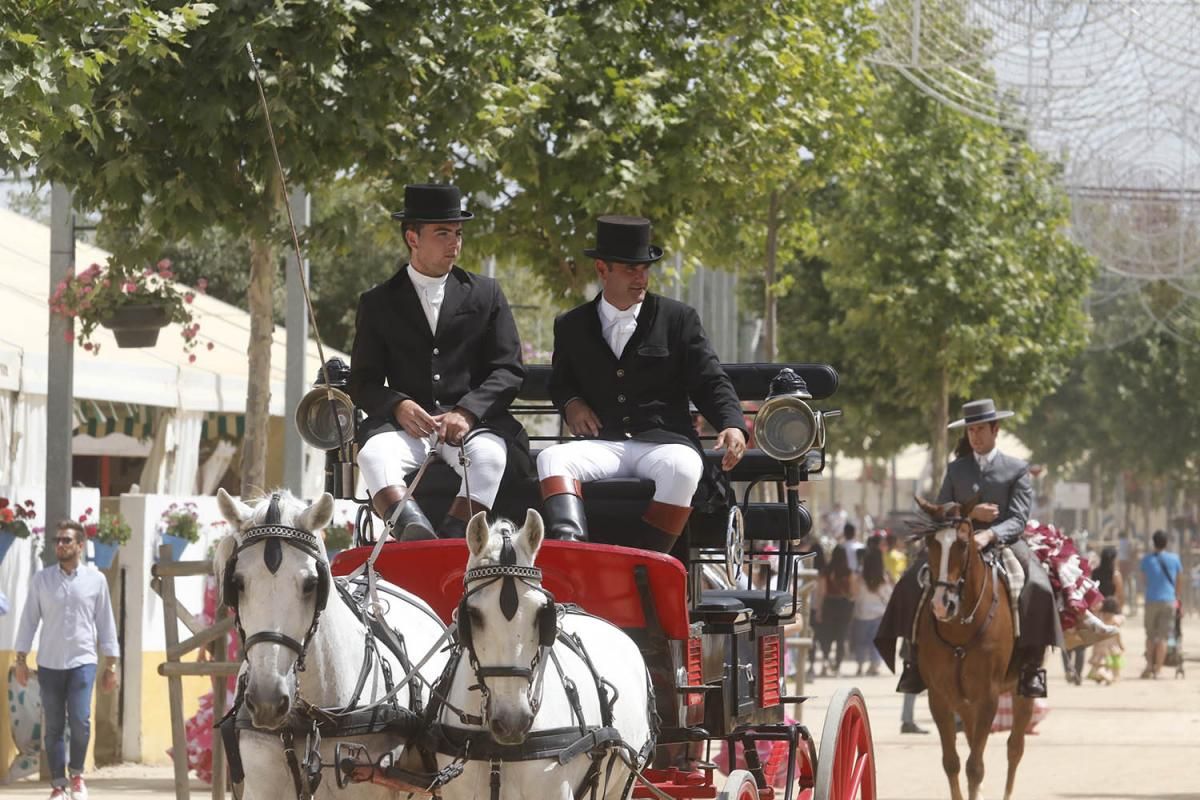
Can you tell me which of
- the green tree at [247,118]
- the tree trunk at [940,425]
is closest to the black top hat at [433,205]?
the green tree at [247,118]

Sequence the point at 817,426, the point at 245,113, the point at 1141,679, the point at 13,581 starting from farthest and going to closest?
the point at 1141,679 < the point at 13,581 < the point at 245,113 < the point at 817,426

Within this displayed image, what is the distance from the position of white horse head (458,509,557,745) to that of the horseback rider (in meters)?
8.18

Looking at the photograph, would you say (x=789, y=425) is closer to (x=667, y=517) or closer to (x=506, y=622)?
(x=667, y=517)

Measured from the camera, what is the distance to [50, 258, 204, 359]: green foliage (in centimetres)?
1520

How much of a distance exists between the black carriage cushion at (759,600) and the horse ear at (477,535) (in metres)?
Result: 2.40

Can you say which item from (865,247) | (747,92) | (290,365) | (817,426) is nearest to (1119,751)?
(747,92)

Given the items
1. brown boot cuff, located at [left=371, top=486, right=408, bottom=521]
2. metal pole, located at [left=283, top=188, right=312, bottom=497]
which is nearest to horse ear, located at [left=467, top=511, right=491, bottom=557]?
brown boot cuff, located at [left=371, top=486, right=408, bottom=521]

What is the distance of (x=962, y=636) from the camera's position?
14305 millimetres

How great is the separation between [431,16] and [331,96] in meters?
1.00

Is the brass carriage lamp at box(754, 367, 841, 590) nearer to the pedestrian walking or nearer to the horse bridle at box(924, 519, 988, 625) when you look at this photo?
Result: the horse bridle at box(924, 519, 988, 625)

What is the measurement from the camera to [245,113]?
522 inches

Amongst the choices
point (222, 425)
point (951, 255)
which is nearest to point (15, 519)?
point (222, 425)

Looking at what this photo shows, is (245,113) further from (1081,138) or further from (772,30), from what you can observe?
(1081,138)

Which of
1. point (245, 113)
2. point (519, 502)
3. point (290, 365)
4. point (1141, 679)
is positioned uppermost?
point (245, 113)
